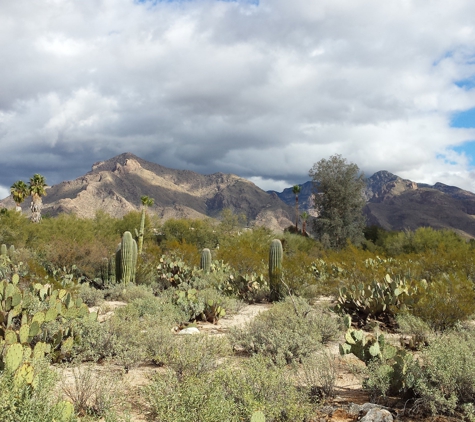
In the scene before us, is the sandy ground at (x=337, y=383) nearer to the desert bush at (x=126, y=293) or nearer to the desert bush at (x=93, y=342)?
the desert bush at (x=93, y=342)

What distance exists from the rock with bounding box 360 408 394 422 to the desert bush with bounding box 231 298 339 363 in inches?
68.3

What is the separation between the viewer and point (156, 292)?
49.3 ft

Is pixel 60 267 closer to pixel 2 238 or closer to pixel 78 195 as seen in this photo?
pixel 2 238

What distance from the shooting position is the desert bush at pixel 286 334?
6.66 m

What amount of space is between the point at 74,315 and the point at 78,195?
188 metres

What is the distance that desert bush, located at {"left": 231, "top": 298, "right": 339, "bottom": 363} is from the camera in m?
6.66

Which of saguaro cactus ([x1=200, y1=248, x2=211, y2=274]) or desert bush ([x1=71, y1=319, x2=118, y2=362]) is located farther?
saguaro cactus ([x1=200, y1=248, x2=211, y2=274])

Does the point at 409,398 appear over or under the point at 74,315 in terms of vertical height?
under

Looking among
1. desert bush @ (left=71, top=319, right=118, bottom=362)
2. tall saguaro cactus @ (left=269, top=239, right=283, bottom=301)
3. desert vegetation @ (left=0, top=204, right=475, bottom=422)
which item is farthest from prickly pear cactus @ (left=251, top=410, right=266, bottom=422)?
tall saguaro cactus @ (left=269, top=239, right=283, bottom=301)

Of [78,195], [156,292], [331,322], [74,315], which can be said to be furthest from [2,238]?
[78,195]

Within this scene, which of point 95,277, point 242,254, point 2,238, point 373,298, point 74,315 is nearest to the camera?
point 74,315

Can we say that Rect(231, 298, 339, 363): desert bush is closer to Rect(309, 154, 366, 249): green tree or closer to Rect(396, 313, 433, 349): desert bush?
Rect(396, 313, 433, 349): desert bush

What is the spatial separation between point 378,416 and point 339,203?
121 ft

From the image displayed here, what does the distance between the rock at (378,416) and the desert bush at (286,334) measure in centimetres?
173
